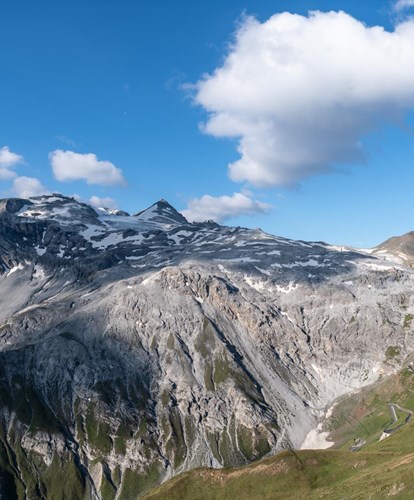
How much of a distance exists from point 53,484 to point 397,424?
139m

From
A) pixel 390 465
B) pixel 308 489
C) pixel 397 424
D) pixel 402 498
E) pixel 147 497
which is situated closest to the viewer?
pixel 402 498

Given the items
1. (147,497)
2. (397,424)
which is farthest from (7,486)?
(397,424)

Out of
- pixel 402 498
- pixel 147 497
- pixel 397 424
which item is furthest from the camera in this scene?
pixel 397 424

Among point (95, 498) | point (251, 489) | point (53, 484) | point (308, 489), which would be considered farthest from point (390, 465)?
point (53, 484)

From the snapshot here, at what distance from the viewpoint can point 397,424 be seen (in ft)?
620

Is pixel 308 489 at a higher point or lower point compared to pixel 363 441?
higher

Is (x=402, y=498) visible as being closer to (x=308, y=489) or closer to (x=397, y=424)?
(x=308, y=489)

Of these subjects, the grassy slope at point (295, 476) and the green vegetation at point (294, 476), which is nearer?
the grassy slope at point (295, 476)

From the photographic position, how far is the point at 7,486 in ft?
638

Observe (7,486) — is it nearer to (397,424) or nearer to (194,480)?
(194,480)

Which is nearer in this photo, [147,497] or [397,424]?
[147,497]

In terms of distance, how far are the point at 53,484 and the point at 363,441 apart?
126 m

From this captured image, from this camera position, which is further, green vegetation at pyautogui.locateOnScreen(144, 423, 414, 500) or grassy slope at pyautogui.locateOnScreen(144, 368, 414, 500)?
green vegetation at pyautogui.locateOnScreen(144, 423, 414, 500)

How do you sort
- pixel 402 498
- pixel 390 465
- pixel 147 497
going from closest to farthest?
pixel 402 498
pixel 390 465
pixel 147 497
